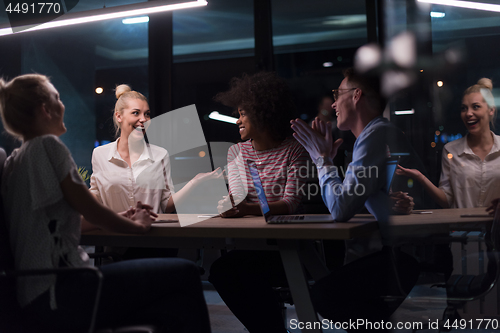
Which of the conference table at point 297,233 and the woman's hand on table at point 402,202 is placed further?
the woman's hand on table at point 402,202

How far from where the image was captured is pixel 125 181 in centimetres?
263

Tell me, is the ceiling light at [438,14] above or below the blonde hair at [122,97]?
above

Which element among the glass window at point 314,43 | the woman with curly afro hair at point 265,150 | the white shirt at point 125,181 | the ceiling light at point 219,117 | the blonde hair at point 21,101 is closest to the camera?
the blonde hair at point 21,101

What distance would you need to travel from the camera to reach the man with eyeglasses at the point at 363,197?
167cm

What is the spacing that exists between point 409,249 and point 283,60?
9.06ft

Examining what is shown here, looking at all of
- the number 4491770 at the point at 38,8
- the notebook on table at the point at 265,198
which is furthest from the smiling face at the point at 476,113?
the number 4491770 at the point at 38,8

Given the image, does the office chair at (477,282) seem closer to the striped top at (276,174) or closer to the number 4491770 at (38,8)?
the striped top at (276,174)

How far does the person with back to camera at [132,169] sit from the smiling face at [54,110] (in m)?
1.04

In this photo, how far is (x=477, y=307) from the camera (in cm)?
178

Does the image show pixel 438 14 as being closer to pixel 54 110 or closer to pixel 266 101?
pixel 266 101

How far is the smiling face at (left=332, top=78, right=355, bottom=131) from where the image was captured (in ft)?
6.18

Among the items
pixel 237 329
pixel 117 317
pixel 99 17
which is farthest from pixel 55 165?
pixel 99 17

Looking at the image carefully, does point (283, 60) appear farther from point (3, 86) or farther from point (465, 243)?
point (3, 86)

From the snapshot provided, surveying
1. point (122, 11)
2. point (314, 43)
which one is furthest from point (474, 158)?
point (314, 43)
